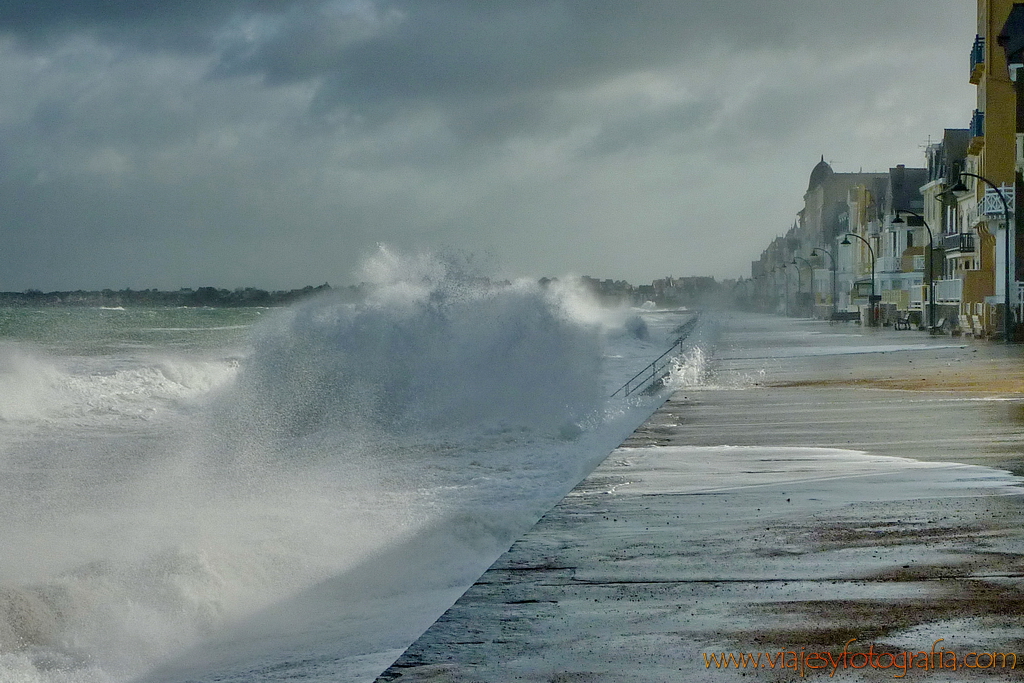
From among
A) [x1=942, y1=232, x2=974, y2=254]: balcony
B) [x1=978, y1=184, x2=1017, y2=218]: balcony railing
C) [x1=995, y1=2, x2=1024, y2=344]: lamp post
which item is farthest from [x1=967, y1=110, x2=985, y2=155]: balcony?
[x1=942, y1=232, x2=974, y2=254]: balcony

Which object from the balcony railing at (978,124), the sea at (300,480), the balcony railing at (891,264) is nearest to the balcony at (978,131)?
the balcony railing at (978,124)

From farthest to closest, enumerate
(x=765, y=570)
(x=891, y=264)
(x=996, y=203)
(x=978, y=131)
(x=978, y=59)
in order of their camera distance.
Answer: (x=891, y=264), (x=978, y=131), (x=978, y=59), (x=996, y=203), (x=765, y=570)

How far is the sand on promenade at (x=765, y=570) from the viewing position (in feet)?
14.0

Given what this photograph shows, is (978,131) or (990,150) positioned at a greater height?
(978,131)

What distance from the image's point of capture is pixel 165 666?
6910 millimetres

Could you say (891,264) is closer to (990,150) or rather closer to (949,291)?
(949,291)

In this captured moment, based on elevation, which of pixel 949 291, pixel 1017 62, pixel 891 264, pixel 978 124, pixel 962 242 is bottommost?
pixel 949 291

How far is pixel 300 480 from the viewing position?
14.2 meters

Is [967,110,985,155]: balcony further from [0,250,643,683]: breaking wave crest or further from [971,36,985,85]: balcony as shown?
[0,250,643,683]: breaking wave crest

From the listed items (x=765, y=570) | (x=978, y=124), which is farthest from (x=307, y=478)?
(x=978, y=124)

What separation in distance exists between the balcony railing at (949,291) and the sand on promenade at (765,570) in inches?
1600

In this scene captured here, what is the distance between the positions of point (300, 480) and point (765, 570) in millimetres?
9279

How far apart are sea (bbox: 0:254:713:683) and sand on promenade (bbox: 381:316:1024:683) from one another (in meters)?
1.22

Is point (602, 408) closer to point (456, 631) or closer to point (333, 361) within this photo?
point (333, 361)
